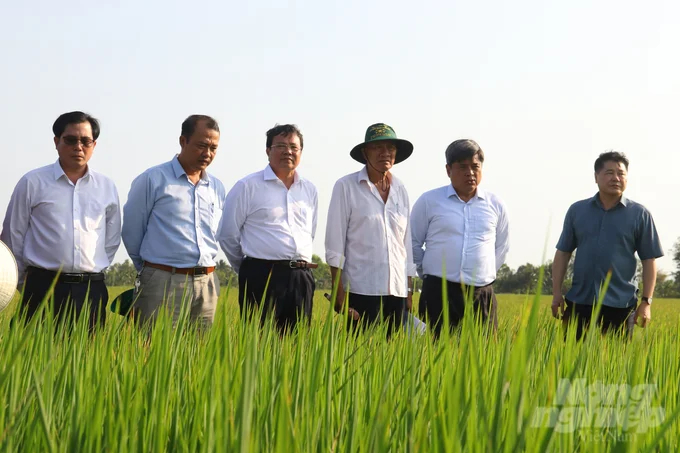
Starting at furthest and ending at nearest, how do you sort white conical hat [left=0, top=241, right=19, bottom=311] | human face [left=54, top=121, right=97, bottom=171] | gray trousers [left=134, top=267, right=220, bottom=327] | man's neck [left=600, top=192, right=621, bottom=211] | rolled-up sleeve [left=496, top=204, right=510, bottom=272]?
rolled-up sleeve [left=496, top=204, right=510, bottom=272]
man's neck [left=600, top=192, right=621, bottom=211]
gray trousers [left=134, top=267, right=220, bottom=327]
human face [left=54, top=121, right=97, bottom=171]
white conical hat [left=0, top=241, right=19, bottom=311]

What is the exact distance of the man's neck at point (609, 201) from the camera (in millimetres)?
5009

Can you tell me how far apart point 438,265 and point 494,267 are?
46 cm

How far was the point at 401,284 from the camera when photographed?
4797 mm

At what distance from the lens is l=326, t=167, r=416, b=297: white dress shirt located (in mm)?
4660

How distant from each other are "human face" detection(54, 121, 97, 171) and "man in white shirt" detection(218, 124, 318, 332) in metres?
0.98

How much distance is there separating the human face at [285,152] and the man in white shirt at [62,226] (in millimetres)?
1134

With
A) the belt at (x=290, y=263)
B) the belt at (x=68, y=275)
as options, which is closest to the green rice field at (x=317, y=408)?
the belt at (x=68, y=275)

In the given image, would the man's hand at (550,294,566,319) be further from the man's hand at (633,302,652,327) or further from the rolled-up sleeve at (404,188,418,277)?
the rolled-up sleeve at (404,188,418,277)

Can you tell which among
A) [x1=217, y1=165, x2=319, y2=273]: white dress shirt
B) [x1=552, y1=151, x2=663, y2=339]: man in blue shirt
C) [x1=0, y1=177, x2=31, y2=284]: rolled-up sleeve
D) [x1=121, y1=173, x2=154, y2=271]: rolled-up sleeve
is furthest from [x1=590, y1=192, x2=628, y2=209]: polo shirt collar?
[x1=0, y1=177, x2=31, y2=284]: rolled-up sleeve

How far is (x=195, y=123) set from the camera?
4367 mm

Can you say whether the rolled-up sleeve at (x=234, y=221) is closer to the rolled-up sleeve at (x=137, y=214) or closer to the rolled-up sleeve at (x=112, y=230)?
the rolled-up sleeve at (x=137, y=214)

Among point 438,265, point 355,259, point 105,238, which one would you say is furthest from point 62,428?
point 438,265

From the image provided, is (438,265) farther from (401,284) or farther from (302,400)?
(302,400)

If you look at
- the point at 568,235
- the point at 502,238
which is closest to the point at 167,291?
the point at 502,238
